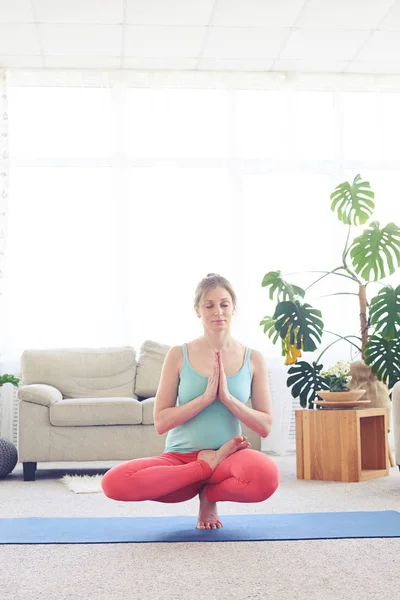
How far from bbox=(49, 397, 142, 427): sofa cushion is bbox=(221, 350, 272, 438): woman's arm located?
6.71 ft

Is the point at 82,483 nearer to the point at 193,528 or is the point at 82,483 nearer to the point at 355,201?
the point at 193,528

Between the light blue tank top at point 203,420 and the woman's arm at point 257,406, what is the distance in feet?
0.16

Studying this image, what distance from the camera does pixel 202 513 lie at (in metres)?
2.56

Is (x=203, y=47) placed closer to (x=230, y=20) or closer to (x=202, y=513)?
(x=230, y=20)

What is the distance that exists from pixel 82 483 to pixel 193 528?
1.68m

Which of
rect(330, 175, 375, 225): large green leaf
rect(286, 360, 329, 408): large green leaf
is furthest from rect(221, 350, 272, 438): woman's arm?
rect(330, 175, 375, 225): large green leaf

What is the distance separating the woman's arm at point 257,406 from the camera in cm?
244

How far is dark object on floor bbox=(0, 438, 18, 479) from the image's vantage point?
4453 millimetres

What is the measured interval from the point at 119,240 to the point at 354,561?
4.34 m

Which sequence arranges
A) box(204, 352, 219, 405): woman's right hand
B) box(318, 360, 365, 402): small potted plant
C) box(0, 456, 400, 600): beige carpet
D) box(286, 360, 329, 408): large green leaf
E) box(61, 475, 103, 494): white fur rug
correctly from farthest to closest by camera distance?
box(286, 360, 329, 408): large green leaf → box(318, 360, 365, 402): small potted plant → box(61, 475, 103, 494): white fur rug → box(204, 352, 219, 405): woman's right hand → box(0, 456, 400, 600): beige carpet

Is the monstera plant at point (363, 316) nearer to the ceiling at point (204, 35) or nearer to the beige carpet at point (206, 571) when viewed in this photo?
the ceiling at point (204, 35)

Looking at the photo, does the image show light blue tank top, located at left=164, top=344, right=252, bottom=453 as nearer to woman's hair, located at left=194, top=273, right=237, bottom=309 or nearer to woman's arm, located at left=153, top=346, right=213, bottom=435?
woman's arm, located at left=153, top=346, right=213, bottom=435

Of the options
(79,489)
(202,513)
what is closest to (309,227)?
(79,489)

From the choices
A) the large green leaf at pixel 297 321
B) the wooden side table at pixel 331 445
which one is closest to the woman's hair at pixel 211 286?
the wooden side table at pixel 331 445
